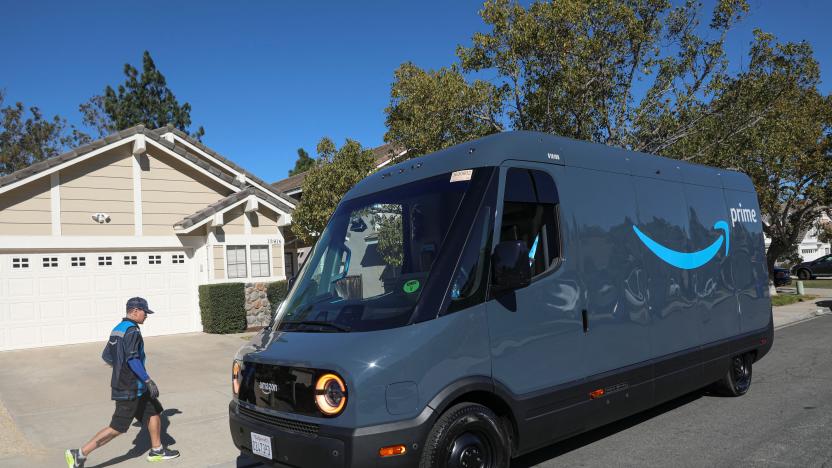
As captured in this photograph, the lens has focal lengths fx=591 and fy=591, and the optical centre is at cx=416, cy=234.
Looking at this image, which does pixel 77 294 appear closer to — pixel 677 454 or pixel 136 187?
pixel 136 187

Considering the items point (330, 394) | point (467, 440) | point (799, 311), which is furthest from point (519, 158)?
point (799, 311)

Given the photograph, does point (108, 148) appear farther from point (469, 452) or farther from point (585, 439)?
point (469, 452)

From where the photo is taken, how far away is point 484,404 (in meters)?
4.30

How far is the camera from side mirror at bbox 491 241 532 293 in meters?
4.07

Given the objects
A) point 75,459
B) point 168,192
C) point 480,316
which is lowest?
point 75,459

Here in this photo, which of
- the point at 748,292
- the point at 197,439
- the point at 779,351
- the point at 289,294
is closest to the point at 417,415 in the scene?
the point at 289,294

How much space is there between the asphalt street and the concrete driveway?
11.1 feet

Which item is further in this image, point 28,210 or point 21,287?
point 28,210

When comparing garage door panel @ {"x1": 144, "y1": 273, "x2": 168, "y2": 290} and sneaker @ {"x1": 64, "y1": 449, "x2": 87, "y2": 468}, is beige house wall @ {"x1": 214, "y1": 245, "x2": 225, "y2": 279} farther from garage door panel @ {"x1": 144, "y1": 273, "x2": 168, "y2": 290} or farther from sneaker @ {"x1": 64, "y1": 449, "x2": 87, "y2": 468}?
sneaker @ {"x1": 64, "y1": 449, "x2": 87, "y2": 468}

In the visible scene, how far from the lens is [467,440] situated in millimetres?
4047

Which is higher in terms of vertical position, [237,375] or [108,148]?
[108,148]

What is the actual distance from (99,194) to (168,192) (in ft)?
5.29

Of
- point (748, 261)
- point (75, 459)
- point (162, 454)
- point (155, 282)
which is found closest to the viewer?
point (75, 459)

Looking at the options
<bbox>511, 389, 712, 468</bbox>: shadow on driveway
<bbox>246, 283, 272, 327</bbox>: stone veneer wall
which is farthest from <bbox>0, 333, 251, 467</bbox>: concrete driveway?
<bbox>511, 389, 712, 468</bbox>: shadow on driveway
